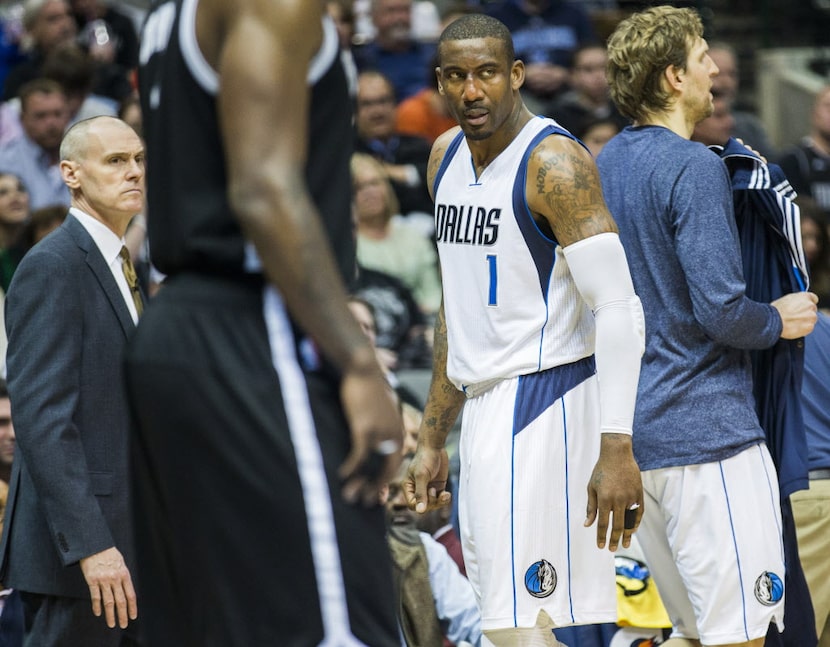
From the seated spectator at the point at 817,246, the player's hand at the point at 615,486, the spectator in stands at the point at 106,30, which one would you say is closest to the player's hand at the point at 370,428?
the player's hand at the point at 615,486

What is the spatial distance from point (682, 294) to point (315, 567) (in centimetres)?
219

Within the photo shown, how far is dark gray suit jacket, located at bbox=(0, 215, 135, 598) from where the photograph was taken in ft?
13.3

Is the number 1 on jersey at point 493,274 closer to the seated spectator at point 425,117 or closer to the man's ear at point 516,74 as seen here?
the man's ear at point 516,74

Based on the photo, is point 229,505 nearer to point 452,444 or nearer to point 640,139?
point 640,139

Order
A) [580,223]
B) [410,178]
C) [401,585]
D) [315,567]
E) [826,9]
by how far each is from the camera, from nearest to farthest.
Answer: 1. [315,567]
2. [580,223]
3. [401,585]
4. [410,178]
5. [826,9]

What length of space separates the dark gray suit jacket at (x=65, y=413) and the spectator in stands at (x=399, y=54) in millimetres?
7010

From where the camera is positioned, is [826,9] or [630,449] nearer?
[630,449]

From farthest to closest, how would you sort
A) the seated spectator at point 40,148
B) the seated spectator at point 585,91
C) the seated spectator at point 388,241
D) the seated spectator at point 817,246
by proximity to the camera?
the seated spectator at point 585,91 → the seated spectator at point 40,148 → the seated spectator at point 388,241 → the seated spectator at point 817,246

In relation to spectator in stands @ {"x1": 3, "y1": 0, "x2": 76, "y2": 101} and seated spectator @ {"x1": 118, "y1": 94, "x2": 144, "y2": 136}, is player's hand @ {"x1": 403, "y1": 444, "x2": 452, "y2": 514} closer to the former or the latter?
seated spectator @ {"x1": 118, "y1": 94, "x2": 144, "y2": 136}

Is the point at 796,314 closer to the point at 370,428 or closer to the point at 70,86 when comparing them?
the point at 370,428

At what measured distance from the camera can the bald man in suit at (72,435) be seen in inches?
160

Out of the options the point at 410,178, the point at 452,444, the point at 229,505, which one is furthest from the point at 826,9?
the point at 229,505

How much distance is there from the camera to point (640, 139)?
14.4 feet

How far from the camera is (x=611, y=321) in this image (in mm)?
3775
